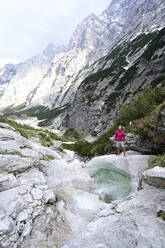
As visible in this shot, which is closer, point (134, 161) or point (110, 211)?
point (110, 211)

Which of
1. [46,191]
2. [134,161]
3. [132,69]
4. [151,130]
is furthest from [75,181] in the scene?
[132,69]

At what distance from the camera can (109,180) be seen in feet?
31.6

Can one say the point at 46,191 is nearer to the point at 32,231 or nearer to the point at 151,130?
the point at 32,231

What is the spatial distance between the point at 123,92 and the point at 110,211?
167ft

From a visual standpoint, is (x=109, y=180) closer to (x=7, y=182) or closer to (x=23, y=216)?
(x=23, y=216)

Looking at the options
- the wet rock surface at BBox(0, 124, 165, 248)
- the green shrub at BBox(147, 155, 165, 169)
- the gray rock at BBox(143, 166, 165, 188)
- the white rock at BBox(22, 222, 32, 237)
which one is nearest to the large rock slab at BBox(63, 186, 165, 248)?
the wet rock surface at BBox(0, 124, 165, 248)

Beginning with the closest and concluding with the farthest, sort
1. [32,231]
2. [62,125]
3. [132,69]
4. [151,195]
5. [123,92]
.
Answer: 1. [32,231]
2. [151,195]
3. [123,92]
4. [132,69]
5. [62,125]

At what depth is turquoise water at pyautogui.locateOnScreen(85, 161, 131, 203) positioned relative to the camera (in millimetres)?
7905

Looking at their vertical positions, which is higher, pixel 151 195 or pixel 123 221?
pixel 151 195

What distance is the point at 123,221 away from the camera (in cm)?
425

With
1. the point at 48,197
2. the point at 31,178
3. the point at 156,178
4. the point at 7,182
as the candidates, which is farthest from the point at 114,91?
the point at 7,182

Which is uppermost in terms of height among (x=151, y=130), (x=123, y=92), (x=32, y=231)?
(x=123, y=92)

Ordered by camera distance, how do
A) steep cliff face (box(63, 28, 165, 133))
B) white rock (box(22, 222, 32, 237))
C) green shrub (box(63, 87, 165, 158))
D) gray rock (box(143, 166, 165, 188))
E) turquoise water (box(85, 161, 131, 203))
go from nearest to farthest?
white rock (box(22, 222, 32, 237)) → gray rock (box(143, 166, 165, 188)) → turquoise water (box(85, 161, 131, 203)) → green shrub (box(63, 87, 165, 158)) → steep cliff face (box(63, 28, 165, 133))

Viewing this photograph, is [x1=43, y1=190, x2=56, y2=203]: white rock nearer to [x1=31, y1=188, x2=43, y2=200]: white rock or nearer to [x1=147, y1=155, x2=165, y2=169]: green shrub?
[x1=31, y1=188, x2=43, y2=200]: white rock
